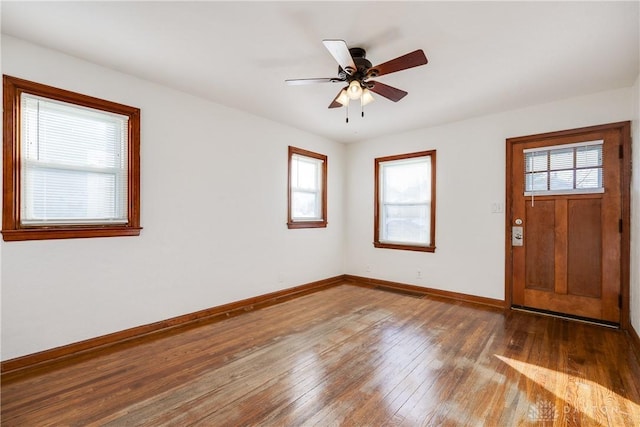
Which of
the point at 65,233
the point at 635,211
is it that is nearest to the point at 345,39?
the point at 65,233

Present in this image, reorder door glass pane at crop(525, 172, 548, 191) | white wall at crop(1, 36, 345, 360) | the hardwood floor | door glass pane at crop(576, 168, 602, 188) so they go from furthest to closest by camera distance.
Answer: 1. door glass pane at crop(525, 172, 548, 191)
2. door glass pane at crop(576, 168, 602, 188)
3. white wall at crop(1, 36, 345, 360)
4. the hardwood floor

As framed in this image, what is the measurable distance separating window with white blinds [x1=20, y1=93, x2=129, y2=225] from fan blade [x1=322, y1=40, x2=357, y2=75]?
2.23m

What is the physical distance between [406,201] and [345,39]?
3.19 metres

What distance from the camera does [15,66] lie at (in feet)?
7.84

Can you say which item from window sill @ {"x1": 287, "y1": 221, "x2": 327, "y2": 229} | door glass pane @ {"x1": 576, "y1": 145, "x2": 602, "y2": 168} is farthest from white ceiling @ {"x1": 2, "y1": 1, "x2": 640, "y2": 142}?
window sill @ {"x1": 287, "y1": 221, "x2": 327, "y2": 229}

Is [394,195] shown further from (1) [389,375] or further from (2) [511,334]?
(1) [389,375]

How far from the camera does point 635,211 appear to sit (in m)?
3.07

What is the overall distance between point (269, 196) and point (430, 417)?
3288 millimetres

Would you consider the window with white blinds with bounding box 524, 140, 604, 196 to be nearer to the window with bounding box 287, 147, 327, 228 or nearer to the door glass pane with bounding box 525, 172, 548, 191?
the door glass pane with bounding box 525, 172, 548, 191

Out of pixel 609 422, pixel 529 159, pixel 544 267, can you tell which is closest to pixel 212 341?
pixel 609 422

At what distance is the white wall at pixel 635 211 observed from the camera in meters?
2.94

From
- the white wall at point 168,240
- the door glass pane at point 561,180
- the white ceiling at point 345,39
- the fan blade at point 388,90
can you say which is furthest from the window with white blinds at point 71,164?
the door glass pane at point 561,180

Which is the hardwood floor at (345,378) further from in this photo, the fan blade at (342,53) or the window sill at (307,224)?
the fan blade at (342,53)

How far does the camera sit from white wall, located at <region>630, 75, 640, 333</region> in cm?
294
